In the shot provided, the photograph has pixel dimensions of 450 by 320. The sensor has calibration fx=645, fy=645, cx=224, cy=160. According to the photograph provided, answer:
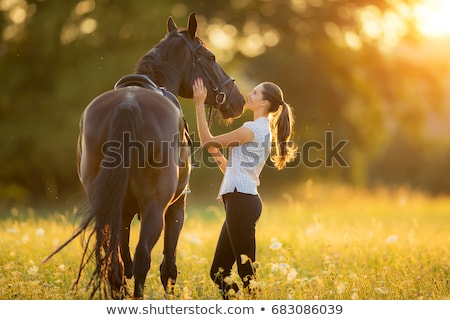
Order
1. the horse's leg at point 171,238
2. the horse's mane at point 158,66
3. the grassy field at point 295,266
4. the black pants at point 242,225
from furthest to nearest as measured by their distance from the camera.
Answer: the grassy field at point 295,266
the horse's mane at point 158,66
the horse's leg at point 171,238
the black pants at point 242,225

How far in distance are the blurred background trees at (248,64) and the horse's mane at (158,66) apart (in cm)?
1067

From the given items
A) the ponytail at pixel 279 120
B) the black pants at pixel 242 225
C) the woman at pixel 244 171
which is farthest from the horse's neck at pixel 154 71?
the black pants at pixel 242 225

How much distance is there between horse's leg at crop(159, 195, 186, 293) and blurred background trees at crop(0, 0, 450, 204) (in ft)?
36.0

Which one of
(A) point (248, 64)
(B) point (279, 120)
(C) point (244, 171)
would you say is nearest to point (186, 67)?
(B) point (279, 120)

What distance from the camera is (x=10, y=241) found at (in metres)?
7.91

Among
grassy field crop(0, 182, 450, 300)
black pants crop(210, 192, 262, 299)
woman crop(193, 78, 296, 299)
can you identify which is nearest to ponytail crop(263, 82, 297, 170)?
woman crop(193, 78, 296, 299)

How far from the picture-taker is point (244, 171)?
5.17 metres

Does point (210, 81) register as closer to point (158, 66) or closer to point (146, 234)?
point (158, 66)

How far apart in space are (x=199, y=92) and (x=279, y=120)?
0.74 m

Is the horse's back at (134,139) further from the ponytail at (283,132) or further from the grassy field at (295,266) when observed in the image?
the ponytail at (283,132)

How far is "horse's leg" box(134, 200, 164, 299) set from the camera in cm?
448

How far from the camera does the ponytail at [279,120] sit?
17.5 ft
